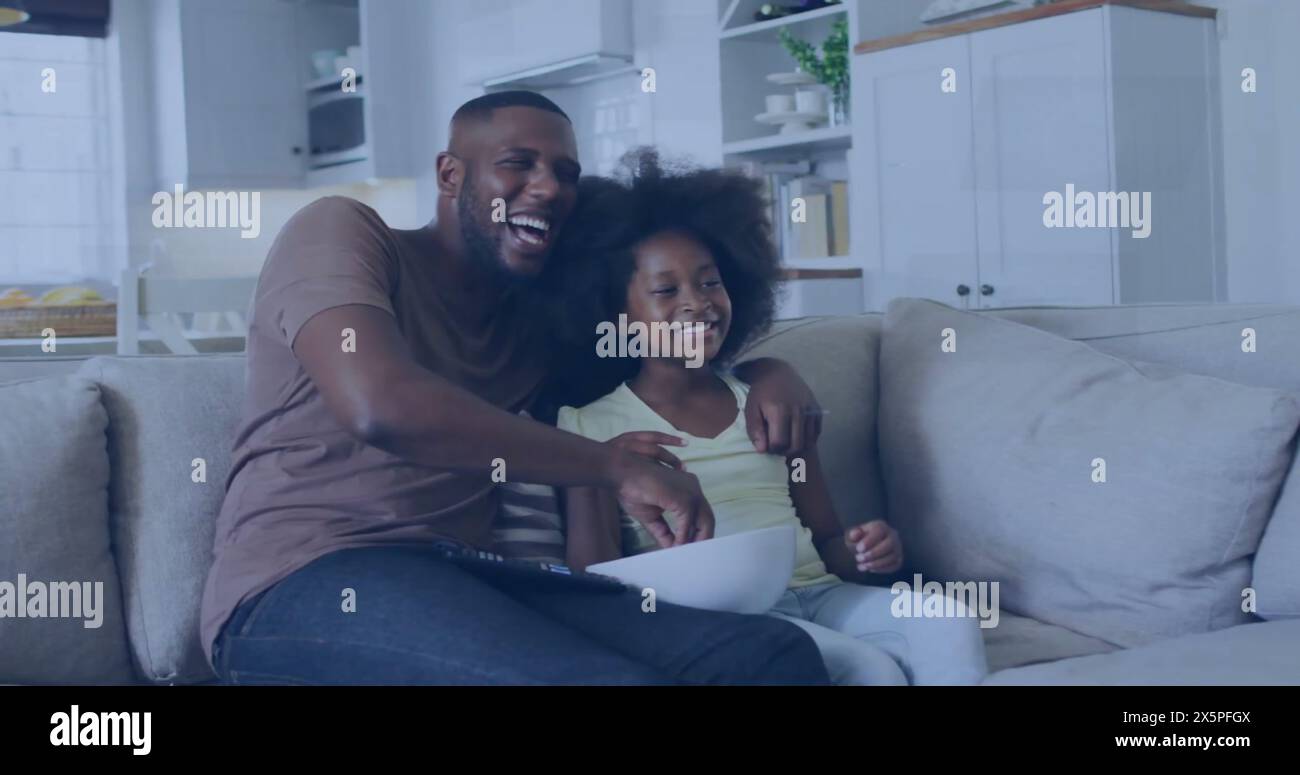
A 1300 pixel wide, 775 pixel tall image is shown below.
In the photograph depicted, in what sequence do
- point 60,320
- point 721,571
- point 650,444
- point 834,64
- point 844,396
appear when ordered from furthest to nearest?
point 834,64 → point 60,320 → point 844,396 → point 650,444 → point 721,571

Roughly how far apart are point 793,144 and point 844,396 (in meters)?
2.30

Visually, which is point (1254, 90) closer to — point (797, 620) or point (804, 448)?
point (804, 448)

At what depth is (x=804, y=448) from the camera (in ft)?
4.44

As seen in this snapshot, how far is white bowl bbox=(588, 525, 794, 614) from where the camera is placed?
3.57 feet

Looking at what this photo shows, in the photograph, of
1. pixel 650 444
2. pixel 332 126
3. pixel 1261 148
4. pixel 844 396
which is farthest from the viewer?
pixel 332 126

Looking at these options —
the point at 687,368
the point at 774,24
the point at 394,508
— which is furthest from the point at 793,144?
the point at 394,508

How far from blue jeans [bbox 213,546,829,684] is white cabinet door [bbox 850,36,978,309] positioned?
2321 millimetres

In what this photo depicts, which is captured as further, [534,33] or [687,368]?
[534,33]

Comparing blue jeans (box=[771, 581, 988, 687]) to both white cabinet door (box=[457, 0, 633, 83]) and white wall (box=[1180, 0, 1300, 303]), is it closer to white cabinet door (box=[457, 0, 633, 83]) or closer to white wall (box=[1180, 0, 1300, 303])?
white wall (box=[1180, 0, 1300, 303])

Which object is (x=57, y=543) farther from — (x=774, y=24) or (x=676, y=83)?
(x=676, y=83)

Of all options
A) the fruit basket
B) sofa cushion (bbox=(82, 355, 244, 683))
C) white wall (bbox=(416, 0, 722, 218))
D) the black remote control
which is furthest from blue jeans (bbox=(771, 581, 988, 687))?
white wall (bbox=(416, 0, 722, 218))

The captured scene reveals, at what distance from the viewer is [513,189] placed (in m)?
1.35

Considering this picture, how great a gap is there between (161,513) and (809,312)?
7.76ft

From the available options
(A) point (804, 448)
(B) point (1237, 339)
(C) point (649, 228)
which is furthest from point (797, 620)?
(B) point (1237, 339)
